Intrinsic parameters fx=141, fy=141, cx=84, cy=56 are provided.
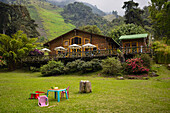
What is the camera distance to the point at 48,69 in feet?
65.1

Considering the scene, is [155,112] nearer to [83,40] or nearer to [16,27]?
[83,40]

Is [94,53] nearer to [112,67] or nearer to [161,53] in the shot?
[112,67]

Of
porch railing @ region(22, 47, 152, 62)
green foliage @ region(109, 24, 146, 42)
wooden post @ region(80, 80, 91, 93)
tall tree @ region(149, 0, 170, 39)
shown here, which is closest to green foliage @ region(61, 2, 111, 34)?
green foliage @ region(109, 24, 146, 42)

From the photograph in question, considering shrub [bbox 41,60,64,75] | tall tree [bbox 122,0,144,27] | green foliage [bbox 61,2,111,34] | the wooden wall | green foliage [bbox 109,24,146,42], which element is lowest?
shrub [bbox 41,60,64,75]

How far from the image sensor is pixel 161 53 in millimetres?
17844

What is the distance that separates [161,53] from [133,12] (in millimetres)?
31706

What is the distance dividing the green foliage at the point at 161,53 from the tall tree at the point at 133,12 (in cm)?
3051

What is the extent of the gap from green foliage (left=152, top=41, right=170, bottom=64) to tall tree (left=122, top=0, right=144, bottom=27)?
1201 inches

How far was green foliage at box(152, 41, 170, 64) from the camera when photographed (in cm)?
1700

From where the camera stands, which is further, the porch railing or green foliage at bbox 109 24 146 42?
green foliage at bbox 109 24 146 42

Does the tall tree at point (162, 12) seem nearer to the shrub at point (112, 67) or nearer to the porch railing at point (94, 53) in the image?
the porch railing at point (94, 53)

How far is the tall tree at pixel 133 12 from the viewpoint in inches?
1813

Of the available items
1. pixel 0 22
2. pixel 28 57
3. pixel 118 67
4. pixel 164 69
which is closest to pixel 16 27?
pixel 0 22

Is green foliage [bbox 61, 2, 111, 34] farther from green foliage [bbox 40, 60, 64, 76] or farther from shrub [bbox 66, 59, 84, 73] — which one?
green foliage [bbox 40, 60, 64, 76]
